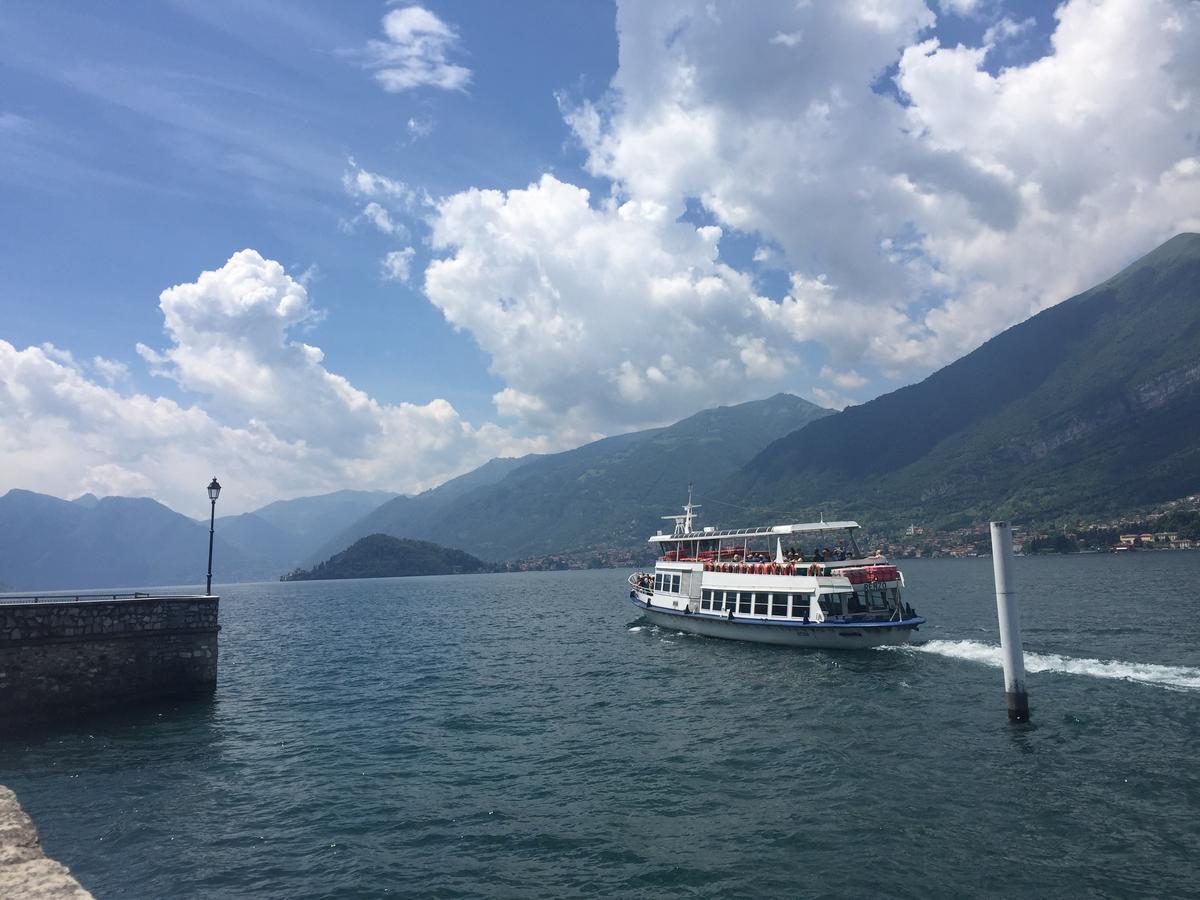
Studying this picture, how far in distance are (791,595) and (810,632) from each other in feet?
10.6

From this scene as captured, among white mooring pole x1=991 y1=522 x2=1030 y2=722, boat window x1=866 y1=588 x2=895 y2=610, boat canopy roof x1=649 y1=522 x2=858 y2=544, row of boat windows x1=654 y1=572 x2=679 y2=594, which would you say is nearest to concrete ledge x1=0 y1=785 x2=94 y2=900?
white mooring pole x1=991 y1=522 x2=1030 y2=722

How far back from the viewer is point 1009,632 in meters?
26.6

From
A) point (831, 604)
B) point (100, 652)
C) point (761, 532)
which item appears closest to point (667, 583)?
point (761, 532)

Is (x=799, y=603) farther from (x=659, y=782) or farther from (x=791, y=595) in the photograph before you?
(x=659, y=782)

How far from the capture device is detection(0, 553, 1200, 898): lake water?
16.1 m

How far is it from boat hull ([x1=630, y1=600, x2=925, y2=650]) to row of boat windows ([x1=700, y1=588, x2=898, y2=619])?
1.16 metres

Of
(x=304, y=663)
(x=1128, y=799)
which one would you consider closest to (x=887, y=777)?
(x=1128, y=799)

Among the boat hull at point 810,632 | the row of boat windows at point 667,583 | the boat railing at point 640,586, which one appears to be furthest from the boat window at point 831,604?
the boat railing at point 640,586

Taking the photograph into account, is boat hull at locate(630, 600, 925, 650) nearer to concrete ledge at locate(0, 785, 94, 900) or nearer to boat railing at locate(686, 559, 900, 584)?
boat railing at locate(686, 559, 900, 584)

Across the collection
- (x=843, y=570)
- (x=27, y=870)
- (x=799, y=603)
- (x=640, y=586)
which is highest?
(x=843, y=570)

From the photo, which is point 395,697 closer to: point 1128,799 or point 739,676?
point 739,676

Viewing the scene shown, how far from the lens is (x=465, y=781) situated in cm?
2327

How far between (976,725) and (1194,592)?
6439cm

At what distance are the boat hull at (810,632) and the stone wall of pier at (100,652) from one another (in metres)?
36.7
